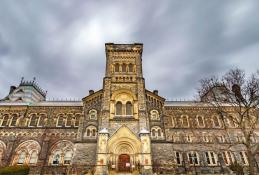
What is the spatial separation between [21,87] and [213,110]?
41727 millimetres

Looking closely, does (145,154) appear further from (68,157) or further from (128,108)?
(68,157)

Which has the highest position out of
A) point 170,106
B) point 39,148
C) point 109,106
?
point 170,106

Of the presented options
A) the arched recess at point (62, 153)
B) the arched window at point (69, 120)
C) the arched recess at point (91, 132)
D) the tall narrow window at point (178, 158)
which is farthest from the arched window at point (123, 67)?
the tall narrow window at point (178, 158)

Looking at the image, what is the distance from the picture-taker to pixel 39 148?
110 ft

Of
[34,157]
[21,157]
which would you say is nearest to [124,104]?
[34,157]

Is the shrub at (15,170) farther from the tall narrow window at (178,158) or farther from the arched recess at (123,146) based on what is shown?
the tall narrow window at (178,158)

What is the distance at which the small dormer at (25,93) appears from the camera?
4188cm

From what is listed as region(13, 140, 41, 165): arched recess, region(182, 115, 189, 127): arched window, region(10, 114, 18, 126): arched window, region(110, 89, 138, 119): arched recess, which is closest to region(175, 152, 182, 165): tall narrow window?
region(182, 115, 189, 127): arched window

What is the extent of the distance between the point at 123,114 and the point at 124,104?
5.74ft

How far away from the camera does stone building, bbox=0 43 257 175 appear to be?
27891 mm

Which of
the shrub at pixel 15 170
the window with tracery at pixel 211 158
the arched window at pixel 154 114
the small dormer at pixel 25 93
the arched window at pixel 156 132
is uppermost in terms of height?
the small dormer at pixel 25 93

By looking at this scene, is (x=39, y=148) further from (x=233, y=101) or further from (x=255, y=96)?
(x=255, y=96)

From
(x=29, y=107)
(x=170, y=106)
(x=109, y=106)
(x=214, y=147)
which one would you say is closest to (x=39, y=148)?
(x=29, y=107)

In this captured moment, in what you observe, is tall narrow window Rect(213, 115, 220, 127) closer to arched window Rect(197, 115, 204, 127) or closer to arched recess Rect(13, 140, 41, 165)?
arched window Rect(197, 115, 204, 127)
